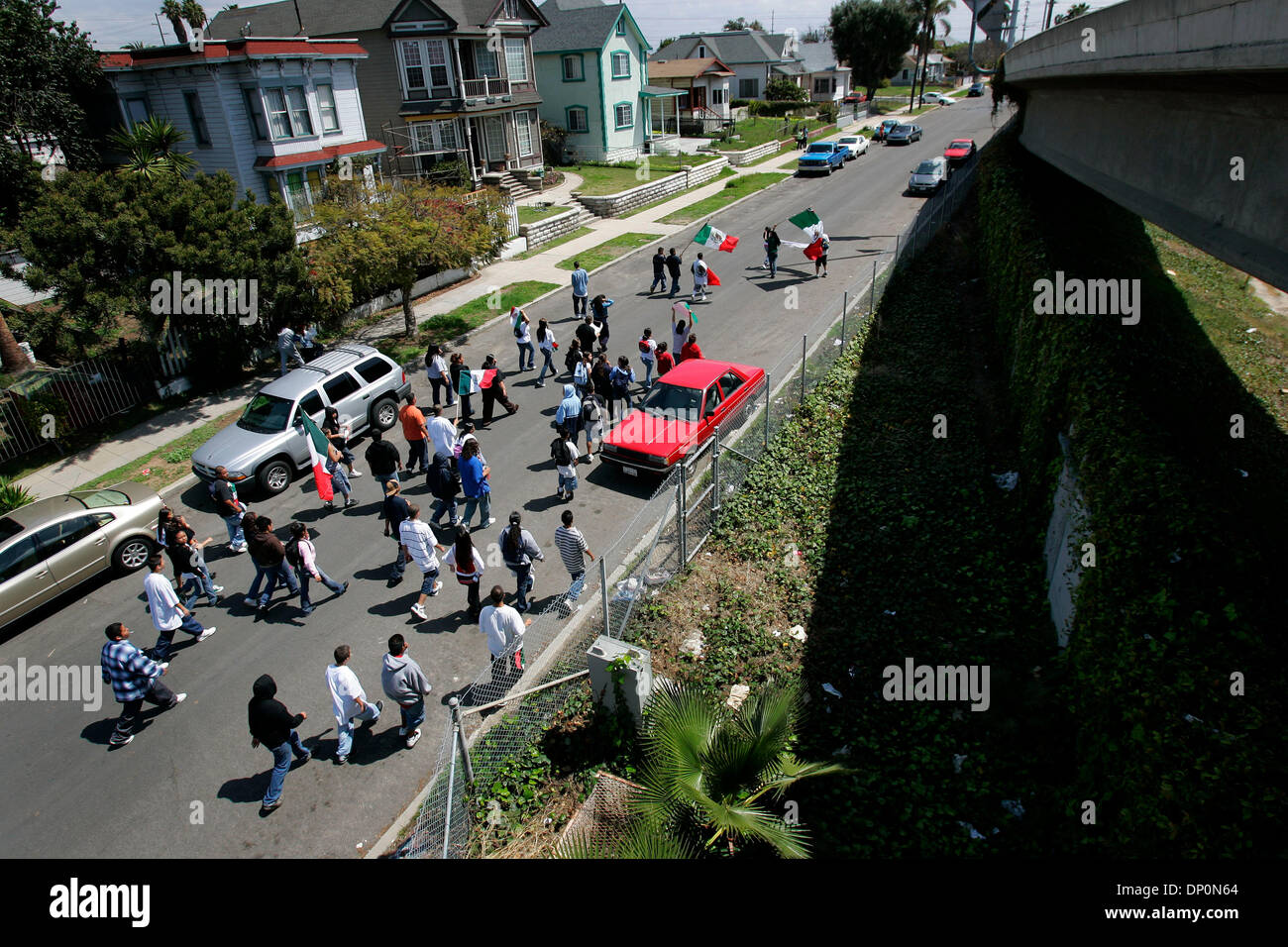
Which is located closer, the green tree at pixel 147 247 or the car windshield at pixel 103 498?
the car windshield at pixel 103 498

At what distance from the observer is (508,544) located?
32.8ft

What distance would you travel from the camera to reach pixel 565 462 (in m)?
12.8

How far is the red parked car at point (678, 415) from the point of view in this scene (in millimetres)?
13422

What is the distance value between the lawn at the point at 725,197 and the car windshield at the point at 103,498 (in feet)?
84.8

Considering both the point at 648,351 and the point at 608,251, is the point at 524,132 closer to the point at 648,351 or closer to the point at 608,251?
the point at 608,251

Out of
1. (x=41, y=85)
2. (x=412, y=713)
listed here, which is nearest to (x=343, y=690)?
(x=412, y=713)

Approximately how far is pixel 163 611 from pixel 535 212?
1065 inches

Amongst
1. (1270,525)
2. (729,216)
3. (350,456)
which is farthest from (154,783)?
(729,216)

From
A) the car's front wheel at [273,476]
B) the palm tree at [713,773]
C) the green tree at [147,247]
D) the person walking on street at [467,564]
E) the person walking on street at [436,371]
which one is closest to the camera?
the palm tree at [713,773]

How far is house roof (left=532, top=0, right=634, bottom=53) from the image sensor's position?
146 feet

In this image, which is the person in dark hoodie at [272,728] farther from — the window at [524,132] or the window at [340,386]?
the window at [524,132]

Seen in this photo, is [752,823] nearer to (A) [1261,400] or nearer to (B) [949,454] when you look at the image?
(B) [949,454]

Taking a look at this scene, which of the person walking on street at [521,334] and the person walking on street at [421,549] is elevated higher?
the person walking on street at [521,334]

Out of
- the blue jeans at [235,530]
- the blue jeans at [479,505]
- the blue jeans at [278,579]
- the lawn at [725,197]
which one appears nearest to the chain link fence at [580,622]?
the blue jeans at [479,505]
